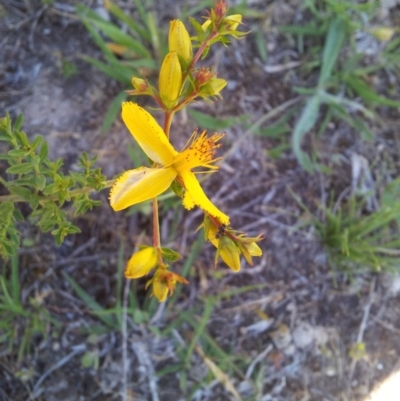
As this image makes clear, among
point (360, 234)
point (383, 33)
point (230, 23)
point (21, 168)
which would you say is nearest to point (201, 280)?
point (360, 234)

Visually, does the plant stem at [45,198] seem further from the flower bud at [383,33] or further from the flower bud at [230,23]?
the flower bud at [383,33]

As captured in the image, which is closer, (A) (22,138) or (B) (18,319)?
(A) (22,138)

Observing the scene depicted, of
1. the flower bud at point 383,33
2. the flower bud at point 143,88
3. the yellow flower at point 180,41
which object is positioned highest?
the yellow flower at point 180,41

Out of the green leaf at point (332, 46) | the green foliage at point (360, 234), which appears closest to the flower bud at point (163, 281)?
the green foliage at point (360, 234)

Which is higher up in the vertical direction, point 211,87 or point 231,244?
point 211,87

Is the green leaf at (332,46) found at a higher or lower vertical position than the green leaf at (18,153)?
lower

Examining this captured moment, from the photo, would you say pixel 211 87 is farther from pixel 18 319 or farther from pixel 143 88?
pixel 18 319

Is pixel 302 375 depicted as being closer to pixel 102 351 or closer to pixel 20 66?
pixel 102 351
